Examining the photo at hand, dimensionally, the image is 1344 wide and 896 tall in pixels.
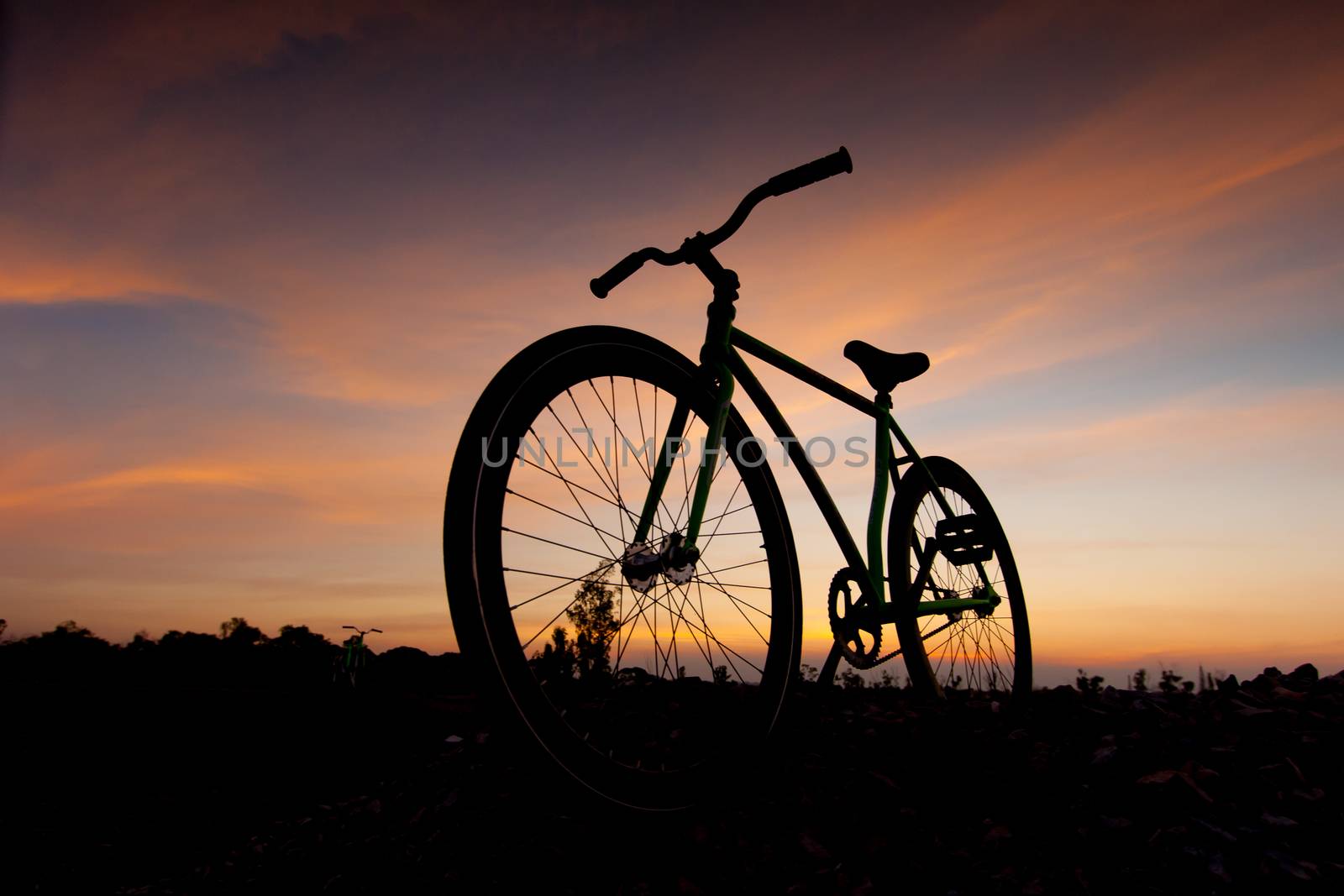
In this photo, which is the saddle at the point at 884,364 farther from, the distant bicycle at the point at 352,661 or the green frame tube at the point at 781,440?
the distant bicycle at the point at 352,661

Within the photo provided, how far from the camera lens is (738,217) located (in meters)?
2.88

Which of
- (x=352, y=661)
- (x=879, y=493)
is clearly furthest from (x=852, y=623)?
(x=352, y=661)

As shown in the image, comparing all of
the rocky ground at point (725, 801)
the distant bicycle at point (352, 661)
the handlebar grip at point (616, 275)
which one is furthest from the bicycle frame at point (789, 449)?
the distant bicycle at point (352, 661)

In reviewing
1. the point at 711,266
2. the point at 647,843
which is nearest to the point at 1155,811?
the point at 647,843

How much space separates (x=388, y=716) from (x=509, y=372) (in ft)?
10.4

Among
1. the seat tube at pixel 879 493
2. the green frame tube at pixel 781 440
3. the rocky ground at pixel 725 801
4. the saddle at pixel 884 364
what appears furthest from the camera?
the saddle at pixel 884 364

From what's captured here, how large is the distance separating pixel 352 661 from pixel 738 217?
3.78 metres

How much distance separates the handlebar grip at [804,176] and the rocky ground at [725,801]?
2.03 m

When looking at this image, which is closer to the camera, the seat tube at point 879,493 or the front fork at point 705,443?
the front fork at point 705,443

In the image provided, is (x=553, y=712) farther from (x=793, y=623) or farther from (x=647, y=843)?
(x=793, y=623)

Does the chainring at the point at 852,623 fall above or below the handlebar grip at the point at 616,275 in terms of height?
below

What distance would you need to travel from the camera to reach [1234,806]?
2.65 m

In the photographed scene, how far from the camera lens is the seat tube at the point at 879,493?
12.4 ft

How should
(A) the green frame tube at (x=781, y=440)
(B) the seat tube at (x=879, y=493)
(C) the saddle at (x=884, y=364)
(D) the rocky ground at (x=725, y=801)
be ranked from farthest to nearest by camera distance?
1. (C) the saddle at (x=884, y=364)
2. (B) the seat tube at (x=879, y=493)
3. (A) the green frame tube at (x=781, y=440)
4. (D) the rocky ground at (x=725, y=801)
